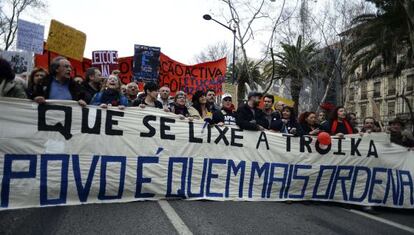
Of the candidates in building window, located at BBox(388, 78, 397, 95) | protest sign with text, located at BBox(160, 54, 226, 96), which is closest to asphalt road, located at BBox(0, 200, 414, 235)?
protest sign with text, located at BBox(160, 54, 226, 96)

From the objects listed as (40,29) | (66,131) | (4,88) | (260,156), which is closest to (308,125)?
(260,156)

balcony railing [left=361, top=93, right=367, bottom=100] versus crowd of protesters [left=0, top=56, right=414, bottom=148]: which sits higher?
balcony railing [left=361, top=93, right=367, bottom=100]

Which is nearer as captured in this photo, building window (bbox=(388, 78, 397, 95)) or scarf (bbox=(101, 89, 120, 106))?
scarf (bbox=(101, 89, 120, 106))

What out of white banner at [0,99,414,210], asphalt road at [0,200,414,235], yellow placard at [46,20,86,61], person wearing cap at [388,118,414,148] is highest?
yellow placard at [46,20,86,61]

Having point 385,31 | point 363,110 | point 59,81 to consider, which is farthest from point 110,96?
point 363,110

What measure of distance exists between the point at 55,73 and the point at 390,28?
1601 centimetres

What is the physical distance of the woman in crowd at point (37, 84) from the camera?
17.2 feet

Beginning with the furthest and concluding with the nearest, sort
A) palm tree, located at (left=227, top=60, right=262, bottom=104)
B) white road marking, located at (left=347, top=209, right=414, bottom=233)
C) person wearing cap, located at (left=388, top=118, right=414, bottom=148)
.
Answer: palm tree, located at (left=227, top=60, right=262, bottom=104), person wearing cap, located at (left=388, top=118, right=414, bottom=148), white road marking, located at (left=347, top=209, right=414, bottom=233)

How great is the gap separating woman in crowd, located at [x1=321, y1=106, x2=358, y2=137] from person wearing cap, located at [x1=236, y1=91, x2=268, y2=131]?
1.15m

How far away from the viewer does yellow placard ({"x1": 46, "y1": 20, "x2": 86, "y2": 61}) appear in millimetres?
8148

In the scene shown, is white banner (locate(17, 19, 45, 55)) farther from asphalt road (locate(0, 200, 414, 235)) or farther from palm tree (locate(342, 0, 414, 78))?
palm tree (locate(342, 0, 414, 78))

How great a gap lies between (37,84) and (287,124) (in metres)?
4.08

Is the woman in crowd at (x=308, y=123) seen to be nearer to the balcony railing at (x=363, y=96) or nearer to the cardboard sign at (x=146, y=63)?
the cardboard sign at (x=146, y=63)

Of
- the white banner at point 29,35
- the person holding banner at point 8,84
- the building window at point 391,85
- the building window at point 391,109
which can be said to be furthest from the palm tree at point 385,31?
the building window at point 391,109
